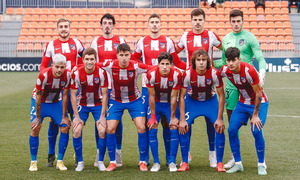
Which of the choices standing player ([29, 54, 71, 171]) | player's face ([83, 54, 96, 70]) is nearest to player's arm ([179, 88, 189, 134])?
player's face ([83, 54, 96, 70])

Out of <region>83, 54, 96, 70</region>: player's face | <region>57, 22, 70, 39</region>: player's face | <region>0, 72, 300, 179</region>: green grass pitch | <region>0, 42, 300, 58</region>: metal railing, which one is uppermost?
<region>0, 42, 300, 58</region>: metal railing

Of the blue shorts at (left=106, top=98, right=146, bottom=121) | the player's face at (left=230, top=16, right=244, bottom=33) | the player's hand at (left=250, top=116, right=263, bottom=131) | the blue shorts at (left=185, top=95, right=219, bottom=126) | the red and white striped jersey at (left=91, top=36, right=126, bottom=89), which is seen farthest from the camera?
the red and white striped jersey at (left=91, top=36, right=126, bottom=89)

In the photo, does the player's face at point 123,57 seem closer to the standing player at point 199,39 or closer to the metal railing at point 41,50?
the standing player at point 199,39

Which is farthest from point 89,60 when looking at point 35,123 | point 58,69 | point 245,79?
point 245,79

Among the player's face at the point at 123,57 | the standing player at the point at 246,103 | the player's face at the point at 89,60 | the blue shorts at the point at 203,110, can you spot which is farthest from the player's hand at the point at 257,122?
the player's face at the point at 89,60

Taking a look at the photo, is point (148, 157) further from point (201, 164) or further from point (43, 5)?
point (43, 5)

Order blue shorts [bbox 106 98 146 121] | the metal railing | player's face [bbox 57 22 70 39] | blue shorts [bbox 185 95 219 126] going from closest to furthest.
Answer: blue shorts [bbox 185 95 219 126] < blue shorts [bbox 106 98 146 121] < player's face [bbox 57 22 70 39] < the metal railing

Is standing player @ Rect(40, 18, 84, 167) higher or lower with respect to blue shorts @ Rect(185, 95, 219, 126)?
higher

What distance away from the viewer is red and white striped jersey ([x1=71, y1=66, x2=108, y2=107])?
667 centimetres

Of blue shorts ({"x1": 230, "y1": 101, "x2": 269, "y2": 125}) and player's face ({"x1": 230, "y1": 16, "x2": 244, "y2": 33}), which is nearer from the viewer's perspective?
blue shorts ({"x1": 230, "y1": 101, "x2": 269, "y2": 125})

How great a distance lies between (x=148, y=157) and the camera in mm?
7043

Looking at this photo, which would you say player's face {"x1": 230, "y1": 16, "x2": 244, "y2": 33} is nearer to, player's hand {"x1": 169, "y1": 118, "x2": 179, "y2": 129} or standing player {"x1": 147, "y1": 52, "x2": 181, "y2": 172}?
standing player {"x1": 147, "y1": 52, "x2": 181, "y2": 172}

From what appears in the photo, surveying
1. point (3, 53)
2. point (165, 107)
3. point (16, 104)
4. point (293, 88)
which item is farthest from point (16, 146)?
point (3, 53)

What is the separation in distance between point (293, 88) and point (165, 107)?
12134 mm
